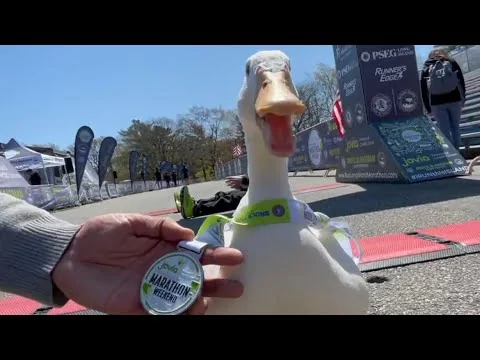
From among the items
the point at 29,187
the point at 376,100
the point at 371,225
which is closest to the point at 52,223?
the point at 371,225

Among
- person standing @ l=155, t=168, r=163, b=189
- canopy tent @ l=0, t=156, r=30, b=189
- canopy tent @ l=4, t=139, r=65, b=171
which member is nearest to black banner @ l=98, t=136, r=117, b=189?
canopy tent @ l=4, t=139, r=65, b=171

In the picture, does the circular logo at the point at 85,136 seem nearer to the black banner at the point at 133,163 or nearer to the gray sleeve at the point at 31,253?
the black banner at the point at 133,163

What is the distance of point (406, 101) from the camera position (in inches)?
248

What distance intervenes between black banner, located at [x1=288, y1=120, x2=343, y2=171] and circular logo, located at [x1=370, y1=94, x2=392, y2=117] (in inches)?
115

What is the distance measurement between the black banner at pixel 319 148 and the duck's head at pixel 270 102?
8272 millimetres

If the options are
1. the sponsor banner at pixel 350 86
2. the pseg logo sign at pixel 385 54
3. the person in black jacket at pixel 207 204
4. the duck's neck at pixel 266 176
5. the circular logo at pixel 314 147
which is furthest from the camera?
the circular logo at pixel 314 147

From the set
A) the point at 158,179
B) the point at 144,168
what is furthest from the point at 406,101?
the point at 144,168

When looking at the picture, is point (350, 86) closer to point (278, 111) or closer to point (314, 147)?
point (314, 147)

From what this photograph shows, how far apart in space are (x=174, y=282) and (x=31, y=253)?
37cm

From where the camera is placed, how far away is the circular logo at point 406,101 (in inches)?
248

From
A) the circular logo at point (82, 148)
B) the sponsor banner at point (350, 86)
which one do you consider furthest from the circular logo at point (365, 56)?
the circular logo at point (82, 148)

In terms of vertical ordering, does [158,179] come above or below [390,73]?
below
